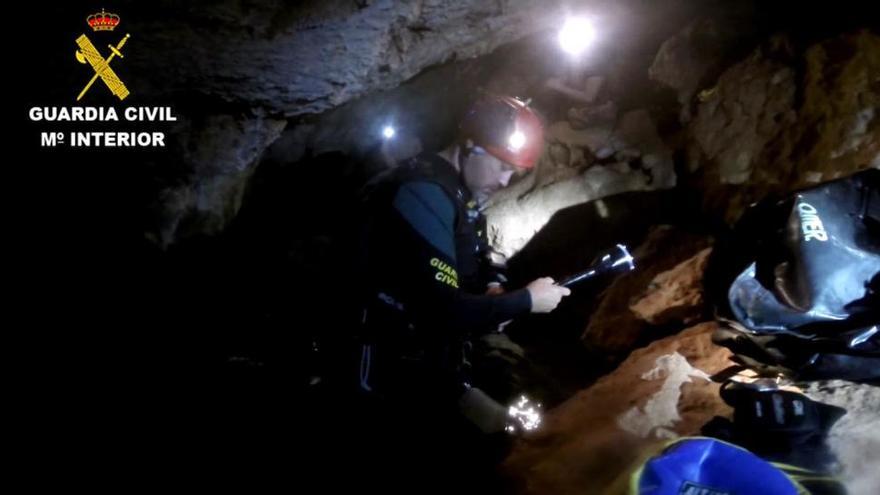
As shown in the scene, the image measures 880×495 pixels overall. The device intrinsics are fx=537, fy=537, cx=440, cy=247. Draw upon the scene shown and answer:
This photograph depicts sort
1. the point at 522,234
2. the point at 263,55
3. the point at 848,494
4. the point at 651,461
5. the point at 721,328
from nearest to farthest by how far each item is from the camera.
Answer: the point at 651,461 → the point at 848,494 → the point at 721,328 → the point at 263,55 → the point at 522,234

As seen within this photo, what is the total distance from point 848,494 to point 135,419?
5.31 meters

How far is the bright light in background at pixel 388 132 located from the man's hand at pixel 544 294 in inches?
185

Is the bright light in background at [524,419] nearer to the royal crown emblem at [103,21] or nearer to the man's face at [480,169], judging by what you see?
the man's face at [480,169]

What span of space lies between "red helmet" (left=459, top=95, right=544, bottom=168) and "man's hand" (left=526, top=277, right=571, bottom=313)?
0.87m

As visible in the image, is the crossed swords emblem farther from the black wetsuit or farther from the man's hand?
the man's hand

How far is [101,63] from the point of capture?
4332 mm

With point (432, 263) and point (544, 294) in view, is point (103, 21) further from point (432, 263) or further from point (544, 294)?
point (544, 294)

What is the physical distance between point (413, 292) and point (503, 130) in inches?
52.2

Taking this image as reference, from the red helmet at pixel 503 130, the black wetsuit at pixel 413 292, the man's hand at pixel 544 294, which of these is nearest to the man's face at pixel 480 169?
the red helmet at pixel 503 130

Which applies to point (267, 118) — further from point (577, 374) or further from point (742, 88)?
point (742, 88)

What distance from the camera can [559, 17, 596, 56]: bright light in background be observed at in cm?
601

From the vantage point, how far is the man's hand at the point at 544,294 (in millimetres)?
3531

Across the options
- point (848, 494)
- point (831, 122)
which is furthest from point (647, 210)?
point (848, 494)

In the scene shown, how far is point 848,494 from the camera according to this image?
2.08 meters
